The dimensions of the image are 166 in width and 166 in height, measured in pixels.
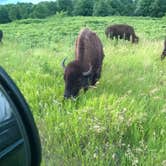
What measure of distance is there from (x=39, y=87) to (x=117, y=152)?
7.39 ft

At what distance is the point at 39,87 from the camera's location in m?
5.69

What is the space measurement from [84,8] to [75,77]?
34674mm

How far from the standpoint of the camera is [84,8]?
41.0m

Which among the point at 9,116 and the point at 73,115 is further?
the point at 73,115

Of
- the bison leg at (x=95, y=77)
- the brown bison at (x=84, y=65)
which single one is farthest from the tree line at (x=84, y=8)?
the bison leg at (x=95, y=77)

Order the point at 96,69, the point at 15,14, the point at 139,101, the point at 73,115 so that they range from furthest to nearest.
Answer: the point at 15,14, the point at 96,69, the point at 139,101, the point at 73,115

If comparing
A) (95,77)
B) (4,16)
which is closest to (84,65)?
(95,77)

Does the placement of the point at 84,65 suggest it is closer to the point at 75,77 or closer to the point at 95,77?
the point at 95,77

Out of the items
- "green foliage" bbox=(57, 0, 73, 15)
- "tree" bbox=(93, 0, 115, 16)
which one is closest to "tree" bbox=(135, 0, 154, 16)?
"tree" bbox=(93, 0, 115, 16)

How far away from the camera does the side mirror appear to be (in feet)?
4.49

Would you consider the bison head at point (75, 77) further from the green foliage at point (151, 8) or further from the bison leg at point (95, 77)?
the green foliage at point (151, 8)

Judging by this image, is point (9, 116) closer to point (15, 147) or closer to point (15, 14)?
point (15, 147)

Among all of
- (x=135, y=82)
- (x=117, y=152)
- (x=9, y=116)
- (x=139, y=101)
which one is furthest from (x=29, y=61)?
(x=9, y=116)

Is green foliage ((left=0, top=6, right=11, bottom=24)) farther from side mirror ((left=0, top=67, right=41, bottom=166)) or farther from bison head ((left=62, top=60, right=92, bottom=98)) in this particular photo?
side mirror ((left=0, top=67, right=41, bottom=166))
